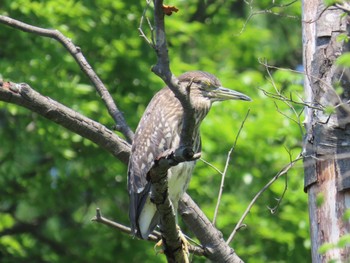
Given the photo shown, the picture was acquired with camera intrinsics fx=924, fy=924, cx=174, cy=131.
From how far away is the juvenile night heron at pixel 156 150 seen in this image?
5.70 metres

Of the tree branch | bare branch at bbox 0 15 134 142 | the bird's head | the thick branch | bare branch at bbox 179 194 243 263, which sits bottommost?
bare branch at bbox 179 194 243 263

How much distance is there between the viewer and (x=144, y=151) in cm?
589

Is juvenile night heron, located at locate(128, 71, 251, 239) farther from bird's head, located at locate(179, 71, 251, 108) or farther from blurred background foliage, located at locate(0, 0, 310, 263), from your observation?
blurred background foliage, located at locate(0, 0, 310, 263)

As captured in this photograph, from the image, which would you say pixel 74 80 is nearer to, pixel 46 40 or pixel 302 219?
pixel 46 40

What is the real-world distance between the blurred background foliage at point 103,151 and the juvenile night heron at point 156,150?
3.16 meters

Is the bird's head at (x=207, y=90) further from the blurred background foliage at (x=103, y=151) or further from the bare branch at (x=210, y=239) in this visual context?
the blurred background foliage at (x=103, y=151)

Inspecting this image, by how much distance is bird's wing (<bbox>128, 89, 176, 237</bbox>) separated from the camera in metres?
5.73

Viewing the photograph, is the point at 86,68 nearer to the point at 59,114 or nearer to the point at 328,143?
the point at 59,114

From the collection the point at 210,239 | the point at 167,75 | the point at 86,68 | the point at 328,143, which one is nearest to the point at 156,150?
the point at 86,68

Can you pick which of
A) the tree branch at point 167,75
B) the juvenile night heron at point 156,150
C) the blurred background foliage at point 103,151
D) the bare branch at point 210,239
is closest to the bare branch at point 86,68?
the juvenile night heron at point 156,150

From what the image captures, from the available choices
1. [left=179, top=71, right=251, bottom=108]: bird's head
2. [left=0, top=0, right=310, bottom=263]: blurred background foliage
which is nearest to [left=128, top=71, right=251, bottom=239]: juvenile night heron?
[left=179, top=71, right=251, bottom=108]: bird's head

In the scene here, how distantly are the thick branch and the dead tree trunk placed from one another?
1141mm

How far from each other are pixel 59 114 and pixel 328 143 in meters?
1.52

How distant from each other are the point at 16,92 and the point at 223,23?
23.6 ft
